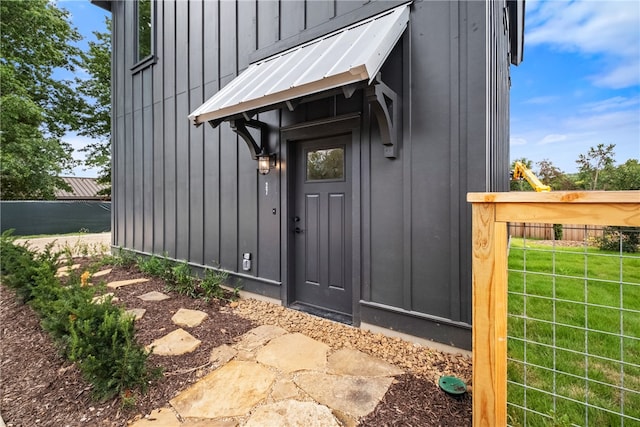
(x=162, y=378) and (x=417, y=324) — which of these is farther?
(x=417, y=324)

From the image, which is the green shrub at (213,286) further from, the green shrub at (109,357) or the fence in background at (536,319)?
the fence in background at (536,319)

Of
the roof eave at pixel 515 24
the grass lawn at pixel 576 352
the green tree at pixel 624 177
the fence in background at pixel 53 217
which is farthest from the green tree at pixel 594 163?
the fence in background at pixel 53 217

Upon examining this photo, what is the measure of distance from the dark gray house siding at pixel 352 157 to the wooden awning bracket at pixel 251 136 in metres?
0.10

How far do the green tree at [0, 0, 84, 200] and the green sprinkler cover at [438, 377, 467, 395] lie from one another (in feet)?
51.5

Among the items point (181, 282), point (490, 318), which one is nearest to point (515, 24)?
point (490, 318)

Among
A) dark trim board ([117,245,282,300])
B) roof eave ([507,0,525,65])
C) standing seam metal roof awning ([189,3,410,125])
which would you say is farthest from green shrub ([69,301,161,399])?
roof eave ([507,0,525,65])

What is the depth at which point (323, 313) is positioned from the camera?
11.2 ft

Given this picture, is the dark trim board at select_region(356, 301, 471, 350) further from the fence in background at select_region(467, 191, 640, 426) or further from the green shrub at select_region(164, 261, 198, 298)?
the green shrub at select_region(164, 261, 198, 298)

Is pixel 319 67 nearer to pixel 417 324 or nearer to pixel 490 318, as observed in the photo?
pixel 490 318

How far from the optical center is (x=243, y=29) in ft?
13.5

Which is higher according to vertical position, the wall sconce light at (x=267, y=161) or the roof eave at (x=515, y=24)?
the roof eave at (x=515, y=24)

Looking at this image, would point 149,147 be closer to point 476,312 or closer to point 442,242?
point 442,242

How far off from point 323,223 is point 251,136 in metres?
1.44

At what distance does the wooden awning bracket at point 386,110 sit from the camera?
8.03 ft
